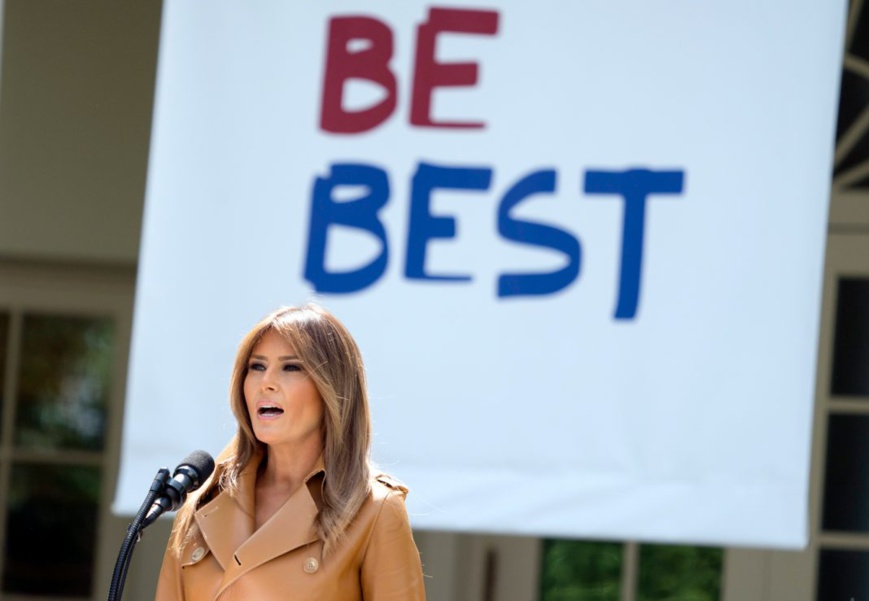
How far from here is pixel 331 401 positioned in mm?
2047

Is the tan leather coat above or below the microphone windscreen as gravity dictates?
below

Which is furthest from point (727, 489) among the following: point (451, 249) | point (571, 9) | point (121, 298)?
point (121, 298)

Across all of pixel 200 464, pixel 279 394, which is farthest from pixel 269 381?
pixel 200 464

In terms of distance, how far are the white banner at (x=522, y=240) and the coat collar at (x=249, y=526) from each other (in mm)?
1335

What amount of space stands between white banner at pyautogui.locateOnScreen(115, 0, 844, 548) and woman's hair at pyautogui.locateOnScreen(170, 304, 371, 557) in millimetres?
1357

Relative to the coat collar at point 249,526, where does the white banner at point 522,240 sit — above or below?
above

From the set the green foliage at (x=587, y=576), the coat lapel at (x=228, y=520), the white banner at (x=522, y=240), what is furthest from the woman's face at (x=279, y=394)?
the green foliage at (x=587, y=576)

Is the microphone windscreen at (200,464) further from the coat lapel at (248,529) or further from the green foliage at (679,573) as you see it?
the green foliage at (679,573)

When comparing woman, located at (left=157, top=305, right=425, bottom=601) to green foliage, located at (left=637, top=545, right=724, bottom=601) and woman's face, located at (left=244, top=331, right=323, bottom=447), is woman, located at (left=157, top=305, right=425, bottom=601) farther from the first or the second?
green foliage, located at (left=637, top=545, right=724, bottom=601)

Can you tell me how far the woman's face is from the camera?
2041 mm

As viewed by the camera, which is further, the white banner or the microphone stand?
the white banner

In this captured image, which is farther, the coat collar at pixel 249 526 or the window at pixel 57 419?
the window at pixel 57 419

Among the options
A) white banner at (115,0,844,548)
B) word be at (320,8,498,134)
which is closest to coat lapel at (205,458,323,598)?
white banner at (115,0,844,548)

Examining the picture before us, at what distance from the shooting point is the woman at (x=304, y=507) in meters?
2.04
